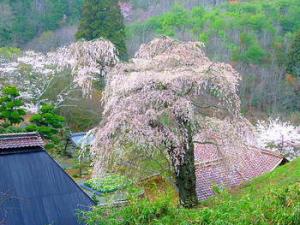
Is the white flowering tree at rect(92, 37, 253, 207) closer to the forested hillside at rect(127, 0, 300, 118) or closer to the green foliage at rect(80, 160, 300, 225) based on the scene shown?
the green foliage at rect(80, 160, 300, 225)

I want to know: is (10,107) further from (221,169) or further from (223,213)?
(223,213)

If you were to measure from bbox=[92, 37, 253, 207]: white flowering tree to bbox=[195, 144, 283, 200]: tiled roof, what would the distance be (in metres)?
1.54

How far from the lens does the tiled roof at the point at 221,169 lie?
1109cm

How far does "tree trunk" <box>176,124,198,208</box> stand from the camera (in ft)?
28.5

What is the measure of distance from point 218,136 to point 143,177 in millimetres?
1829

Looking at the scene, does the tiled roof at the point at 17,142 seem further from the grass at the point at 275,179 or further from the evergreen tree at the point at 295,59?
the evergreen tree at the point at 295,59

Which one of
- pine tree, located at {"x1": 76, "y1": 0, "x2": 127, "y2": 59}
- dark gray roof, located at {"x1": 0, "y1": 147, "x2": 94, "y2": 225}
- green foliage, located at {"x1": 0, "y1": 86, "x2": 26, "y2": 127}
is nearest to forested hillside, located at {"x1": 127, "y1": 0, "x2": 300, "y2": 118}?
pine tree, located at {"x1": 76, "y1": 0, "x2": 127, "y2": 59}

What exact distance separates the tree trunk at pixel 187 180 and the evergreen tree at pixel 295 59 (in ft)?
65.0

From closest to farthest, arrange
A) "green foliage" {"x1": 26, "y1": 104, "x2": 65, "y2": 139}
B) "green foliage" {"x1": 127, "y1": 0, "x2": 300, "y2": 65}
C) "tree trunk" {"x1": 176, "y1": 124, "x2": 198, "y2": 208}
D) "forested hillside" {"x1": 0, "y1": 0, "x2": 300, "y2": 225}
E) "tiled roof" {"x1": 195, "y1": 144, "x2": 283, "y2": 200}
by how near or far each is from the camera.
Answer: "forested hillside" {"x1": 0, "y1": 0, "x2": 300, "y2": 225} → "tree trunk" {"x1": 176, "y1": 124, "x2": 198, "y2": 208} → "tiled roof" {"x1": 195, "y1": 144, "x2": 283, "y2": 200} → "green foliage" {"x1": 26, "y1": 104, "x2": 65, "y2": 139} → "green foliage" {"x1": 127, "y1": 0, "x2": 300, "y2": 65}

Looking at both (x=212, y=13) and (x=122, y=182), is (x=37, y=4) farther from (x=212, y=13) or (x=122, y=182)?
(x=122, y=182)

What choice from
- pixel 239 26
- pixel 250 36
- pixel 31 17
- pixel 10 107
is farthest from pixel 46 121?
pixel 239 26

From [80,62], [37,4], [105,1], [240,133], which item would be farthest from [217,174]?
[37,4]

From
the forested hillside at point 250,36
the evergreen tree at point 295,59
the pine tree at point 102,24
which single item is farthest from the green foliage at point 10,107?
the evergreen tree at point 295,59

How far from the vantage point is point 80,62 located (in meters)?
12.9
